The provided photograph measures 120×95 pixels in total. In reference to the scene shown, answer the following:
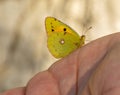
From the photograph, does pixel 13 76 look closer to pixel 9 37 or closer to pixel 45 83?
pixel 9 37

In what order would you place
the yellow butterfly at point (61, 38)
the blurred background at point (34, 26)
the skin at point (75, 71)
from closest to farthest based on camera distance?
the skin at point (75, 71), the yellow butterfly at point (61, 38), the blurred background at point (34, 26)

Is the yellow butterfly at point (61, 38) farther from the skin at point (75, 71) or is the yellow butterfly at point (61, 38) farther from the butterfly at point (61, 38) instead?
the skin at point (75, 71)

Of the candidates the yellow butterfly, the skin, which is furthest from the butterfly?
the skin

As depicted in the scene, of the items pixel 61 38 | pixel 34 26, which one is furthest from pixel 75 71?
pixel 34 26

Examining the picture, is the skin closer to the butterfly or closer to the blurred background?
the butterfly

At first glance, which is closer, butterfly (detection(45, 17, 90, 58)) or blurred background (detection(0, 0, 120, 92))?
butterfly (detection(45, 17, 90, 58))

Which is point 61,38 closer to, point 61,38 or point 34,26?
point 61,38

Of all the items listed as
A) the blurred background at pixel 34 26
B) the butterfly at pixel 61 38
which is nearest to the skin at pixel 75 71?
the butterfly at pixel 61 38
